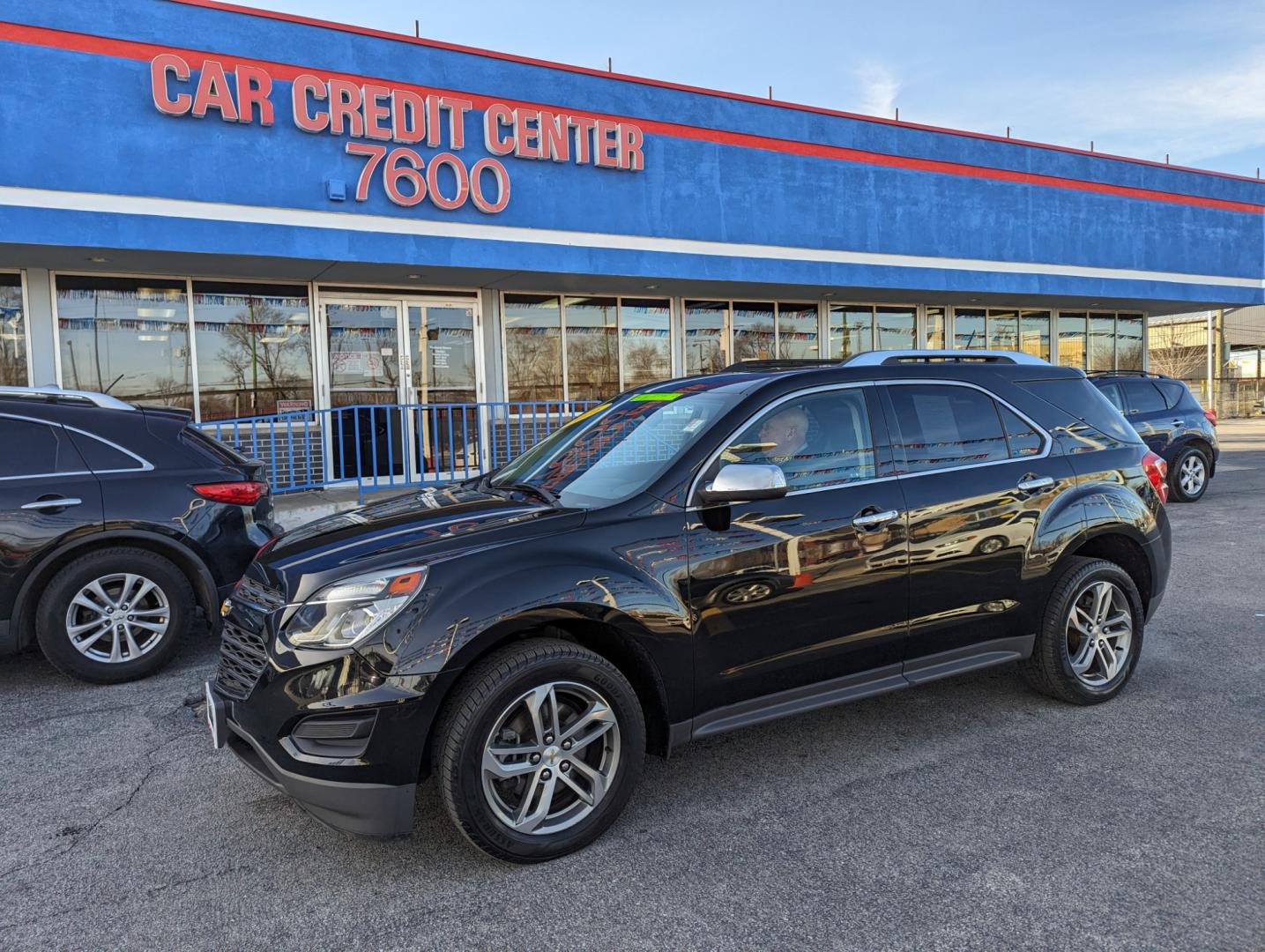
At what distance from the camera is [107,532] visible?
16.2 ft

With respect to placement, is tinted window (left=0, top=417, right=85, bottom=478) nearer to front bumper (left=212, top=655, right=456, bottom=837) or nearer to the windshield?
the windshield

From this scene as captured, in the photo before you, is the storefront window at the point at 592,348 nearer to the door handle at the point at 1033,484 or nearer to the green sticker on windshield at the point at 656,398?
the green sticker on windshield at the point at 656,398

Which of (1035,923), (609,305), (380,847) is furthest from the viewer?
(609,305)

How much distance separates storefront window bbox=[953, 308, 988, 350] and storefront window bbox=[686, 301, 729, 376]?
6199mm

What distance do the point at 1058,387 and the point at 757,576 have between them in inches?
89.3

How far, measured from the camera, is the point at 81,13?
31.7ft

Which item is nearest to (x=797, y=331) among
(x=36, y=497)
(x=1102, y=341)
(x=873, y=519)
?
(x=1102, y=341)

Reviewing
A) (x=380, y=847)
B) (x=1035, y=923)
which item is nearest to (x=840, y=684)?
(x=1035, y=923)

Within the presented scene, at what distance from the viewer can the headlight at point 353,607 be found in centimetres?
287

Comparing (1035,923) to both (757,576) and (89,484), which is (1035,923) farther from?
(89,484)

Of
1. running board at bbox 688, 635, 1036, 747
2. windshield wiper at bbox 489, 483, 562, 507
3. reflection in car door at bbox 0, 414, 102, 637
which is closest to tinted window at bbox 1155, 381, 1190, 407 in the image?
running board at bbox 688, 635, 1036, 747

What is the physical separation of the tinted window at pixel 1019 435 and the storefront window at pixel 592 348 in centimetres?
1080

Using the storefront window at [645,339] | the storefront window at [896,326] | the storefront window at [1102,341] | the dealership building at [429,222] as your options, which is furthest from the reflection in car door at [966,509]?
the storefront window at [1102,341]

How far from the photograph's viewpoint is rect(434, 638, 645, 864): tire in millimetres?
2834
